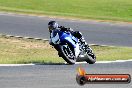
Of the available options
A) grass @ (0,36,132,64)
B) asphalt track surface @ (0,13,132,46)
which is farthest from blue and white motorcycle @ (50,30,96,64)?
asphalt track surface @ (0,13,132,46)

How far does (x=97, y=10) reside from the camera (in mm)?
37812

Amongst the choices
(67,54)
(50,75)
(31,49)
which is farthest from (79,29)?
(50,75)

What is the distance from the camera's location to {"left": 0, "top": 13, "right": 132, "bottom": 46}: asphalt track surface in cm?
2506

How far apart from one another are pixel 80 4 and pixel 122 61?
25.3 meters

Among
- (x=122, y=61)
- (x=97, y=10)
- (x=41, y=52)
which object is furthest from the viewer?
(x=97, y=10)

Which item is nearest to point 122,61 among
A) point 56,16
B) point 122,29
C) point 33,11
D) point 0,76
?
point 0,76

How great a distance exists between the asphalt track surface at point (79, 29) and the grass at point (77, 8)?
9.29 feet

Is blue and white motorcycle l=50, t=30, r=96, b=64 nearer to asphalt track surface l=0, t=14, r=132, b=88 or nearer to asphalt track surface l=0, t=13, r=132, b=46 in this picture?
asphalt track surface l=0, t=14, r=132, b=88

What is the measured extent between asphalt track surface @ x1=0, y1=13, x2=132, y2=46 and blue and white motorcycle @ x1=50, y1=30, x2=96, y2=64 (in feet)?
29.4

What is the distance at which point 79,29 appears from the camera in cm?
2812

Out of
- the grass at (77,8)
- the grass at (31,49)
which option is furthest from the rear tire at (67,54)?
the grass at (77,8)

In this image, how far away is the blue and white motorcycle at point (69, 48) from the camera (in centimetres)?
1436

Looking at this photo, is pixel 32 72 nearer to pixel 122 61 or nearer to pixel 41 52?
pixel 122 61

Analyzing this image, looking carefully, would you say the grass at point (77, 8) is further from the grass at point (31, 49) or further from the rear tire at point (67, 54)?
the rear tire at point (67, 54)
